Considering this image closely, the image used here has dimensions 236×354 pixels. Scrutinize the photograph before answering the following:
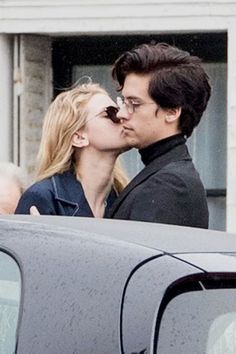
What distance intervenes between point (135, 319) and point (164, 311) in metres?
0.06

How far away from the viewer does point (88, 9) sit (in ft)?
29.3

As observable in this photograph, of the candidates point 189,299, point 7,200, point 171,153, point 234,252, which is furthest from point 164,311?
point 7,200

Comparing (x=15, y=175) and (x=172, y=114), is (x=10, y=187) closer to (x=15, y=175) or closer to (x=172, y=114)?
(x=15, y=175)

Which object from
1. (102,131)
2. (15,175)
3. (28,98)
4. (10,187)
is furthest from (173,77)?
(28,98)

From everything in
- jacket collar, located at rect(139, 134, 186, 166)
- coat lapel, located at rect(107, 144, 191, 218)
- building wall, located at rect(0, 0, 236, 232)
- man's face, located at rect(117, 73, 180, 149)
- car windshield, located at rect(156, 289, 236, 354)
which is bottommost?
car windshield, located at rect(156, 289, 236, 354)

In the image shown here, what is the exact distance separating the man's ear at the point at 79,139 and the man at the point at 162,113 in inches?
13.4

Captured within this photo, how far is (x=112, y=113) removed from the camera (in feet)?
16.6

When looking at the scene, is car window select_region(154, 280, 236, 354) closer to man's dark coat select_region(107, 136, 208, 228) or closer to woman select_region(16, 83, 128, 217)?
man's dark coat select_region(107, 136, 208, 228)

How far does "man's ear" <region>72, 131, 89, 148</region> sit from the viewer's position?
506 centimetres

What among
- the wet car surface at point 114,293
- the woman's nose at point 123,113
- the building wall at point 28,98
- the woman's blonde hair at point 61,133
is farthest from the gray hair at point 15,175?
the building wall at point 28,98

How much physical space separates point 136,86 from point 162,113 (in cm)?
13

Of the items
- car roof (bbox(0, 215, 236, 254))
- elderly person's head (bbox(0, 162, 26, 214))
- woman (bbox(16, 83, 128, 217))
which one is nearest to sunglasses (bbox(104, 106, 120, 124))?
Answer: woman (bbox(16, 83, 128, 217))

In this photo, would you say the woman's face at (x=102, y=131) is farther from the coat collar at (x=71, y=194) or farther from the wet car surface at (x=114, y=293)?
the wet car surface at (x=114, y=293)

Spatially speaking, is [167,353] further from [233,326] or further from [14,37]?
[14,37]
